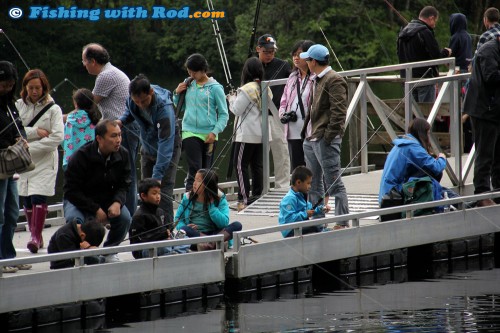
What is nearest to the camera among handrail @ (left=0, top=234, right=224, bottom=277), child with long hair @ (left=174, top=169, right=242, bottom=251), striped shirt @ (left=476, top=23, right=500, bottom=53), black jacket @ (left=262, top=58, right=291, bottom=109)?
handrail @ (left=0, top=234, right=224, bottom=277)

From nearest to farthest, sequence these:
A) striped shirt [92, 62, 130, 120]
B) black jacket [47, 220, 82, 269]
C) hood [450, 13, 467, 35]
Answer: black jacket [47, 220, 82, 269] → striped shirt [92, 62, 130, 120] → hood [450, 13, 467, 35]

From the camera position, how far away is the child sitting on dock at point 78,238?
935 centimetres

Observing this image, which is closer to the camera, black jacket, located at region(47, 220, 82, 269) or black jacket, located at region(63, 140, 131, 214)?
black jacket, located at region(47, 220, 82, 269)

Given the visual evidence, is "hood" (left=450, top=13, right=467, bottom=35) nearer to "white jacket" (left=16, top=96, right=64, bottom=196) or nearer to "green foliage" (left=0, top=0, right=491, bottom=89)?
"white jacket" (left=16, top=96, right=64, bottom=196)

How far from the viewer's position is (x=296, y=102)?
12109 millimetres

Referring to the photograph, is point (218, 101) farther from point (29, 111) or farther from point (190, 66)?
point (29, 111)

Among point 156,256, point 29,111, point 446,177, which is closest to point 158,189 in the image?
point 156,256

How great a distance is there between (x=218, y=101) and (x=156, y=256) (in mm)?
2871

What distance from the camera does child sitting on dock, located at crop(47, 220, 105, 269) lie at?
9.35m

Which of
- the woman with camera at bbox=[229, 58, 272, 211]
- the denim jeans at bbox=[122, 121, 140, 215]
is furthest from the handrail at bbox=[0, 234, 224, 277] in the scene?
the woman with camera at bbox=[229, 58, 272, 211]

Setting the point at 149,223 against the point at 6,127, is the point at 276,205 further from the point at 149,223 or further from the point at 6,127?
the point at 6,127

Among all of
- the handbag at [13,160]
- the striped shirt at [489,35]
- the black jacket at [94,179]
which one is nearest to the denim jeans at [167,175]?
the black jacket at [94,179]

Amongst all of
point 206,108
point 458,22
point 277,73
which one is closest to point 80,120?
point 206,108

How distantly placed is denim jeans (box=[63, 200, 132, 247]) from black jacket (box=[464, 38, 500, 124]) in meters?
3.51
